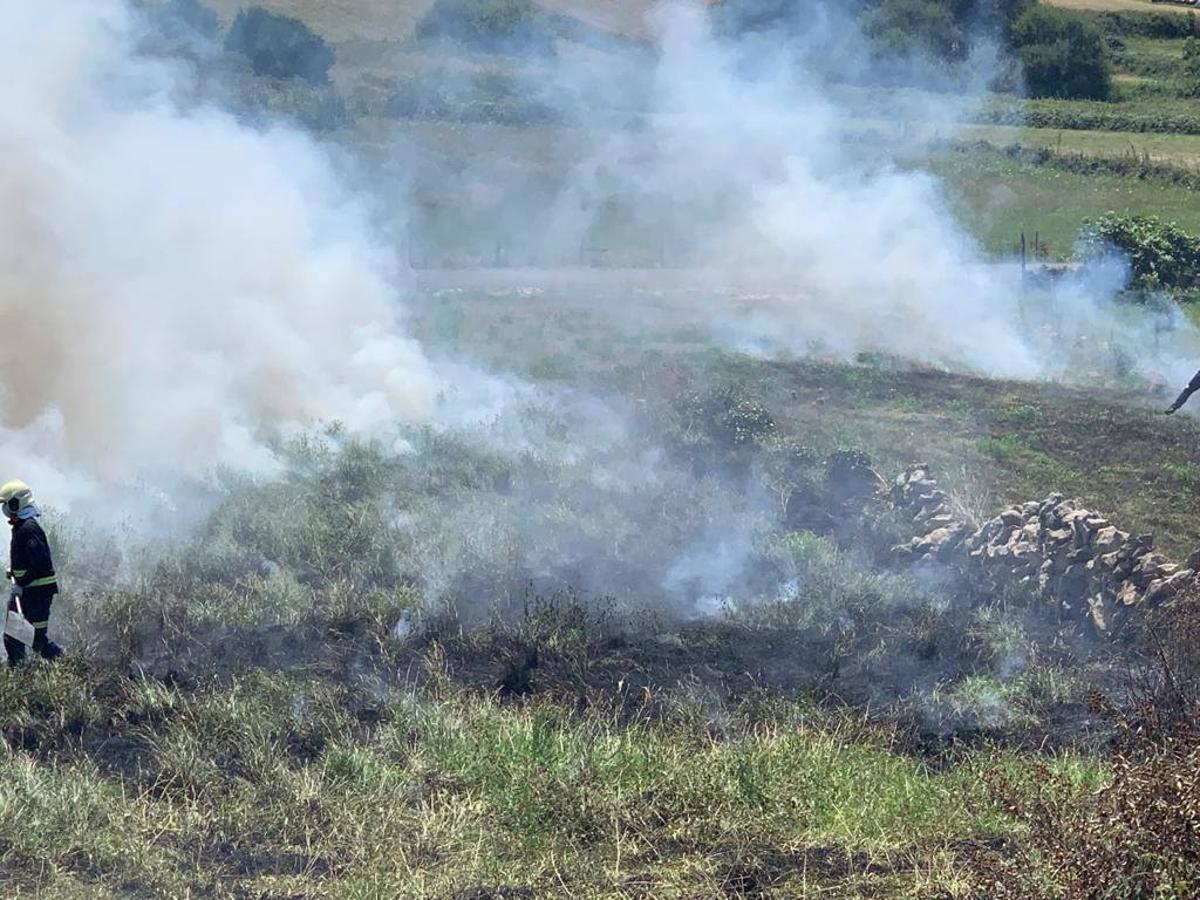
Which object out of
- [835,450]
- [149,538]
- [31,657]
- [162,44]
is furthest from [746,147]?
[31,657]

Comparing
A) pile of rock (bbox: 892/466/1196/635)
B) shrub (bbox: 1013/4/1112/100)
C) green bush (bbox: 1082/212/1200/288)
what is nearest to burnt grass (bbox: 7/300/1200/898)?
pile of rock (bbox: 892/466/1196/635)

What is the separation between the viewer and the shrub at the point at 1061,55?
106 feet

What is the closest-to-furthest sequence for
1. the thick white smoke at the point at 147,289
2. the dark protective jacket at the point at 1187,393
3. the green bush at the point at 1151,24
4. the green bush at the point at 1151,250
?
the thick white smoke at the point at 147,289, the dark protective jacket at the point at 1187,393, the green bush at the point at 1151,250, the green bush at the point at 1151,24

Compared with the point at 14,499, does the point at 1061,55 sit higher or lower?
higher

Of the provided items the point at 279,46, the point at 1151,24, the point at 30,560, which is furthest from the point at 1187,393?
the point at 1151,24

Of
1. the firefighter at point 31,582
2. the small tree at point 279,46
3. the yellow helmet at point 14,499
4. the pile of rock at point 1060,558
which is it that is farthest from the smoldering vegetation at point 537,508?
the yellow helmet at point 14,499

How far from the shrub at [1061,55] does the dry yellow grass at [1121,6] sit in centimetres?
150

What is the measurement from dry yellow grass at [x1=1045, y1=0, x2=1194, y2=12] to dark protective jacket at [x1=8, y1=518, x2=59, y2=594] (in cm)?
3538

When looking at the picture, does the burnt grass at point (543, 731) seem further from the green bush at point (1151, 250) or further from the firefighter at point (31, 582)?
the green bush at point (1151, 250)

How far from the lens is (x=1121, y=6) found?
44.4m

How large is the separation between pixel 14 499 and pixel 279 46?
23.2m

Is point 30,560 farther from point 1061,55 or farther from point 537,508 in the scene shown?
point 1061,55

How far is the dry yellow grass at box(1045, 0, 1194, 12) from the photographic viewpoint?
38.9m

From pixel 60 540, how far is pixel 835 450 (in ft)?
26.2
